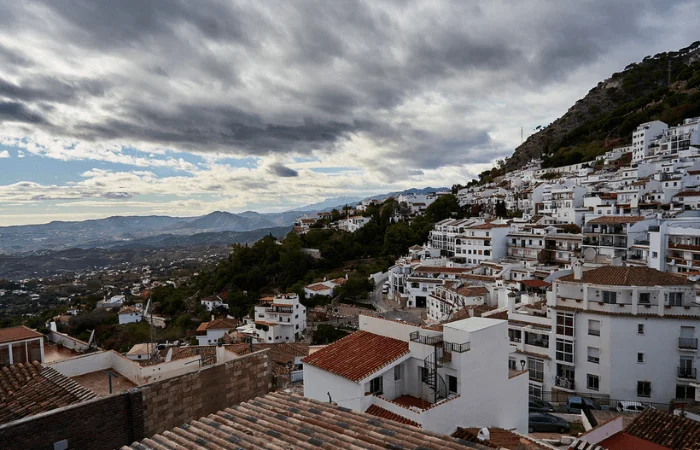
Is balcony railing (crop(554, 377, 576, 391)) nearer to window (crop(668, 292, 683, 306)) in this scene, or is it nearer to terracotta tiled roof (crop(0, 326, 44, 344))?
window (crop(668, 292, 683, 306))

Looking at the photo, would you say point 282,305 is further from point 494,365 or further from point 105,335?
point 494,365

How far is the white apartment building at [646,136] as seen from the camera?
6375 centimetres

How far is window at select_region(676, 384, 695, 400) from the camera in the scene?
17969 mm

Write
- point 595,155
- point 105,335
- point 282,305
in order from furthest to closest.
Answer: point 595,155
point 105,335
point 282,305

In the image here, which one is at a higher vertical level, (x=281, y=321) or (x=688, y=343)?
(x=688, y=343)

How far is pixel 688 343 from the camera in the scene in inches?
705

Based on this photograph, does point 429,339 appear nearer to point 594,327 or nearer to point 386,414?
point 386,414

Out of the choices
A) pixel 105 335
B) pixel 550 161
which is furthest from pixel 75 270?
pixel 550 161

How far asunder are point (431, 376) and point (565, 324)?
12.6 m

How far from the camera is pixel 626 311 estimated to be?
18.4 m

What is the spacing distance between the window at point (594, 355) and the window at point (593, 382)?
27.9 inches

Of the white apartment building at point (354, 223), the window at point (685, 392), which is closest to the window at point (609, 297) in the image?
the window at point (685, 392)

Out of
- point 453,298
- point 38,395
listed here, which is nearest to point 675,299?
point 453,298

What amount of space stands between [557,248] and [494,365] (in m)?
35.1
